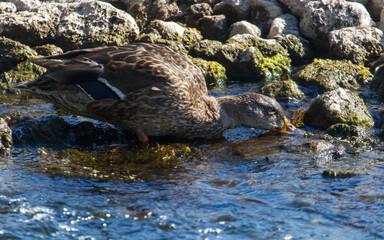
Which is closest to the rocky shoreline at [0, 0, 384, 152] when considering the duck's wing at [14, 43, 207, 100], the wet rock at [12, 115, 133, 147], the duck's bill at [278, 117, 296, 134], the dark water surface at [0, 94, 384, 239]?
the duck's bill at [278, 117, 296, 134]

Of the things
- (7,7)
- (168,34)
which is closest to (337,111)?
(168,34)

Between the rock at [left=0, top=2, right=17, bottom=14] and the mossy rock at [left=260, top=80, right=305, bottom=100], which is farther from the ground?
the rock at [left=0, top=2, right=17, bottom=14]

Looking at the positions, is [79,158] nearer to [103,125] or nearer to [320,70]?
[103,125]

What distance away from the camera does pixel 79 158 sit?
5539mm

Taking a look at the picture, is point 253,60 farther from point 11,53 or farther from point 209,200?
point 209,200

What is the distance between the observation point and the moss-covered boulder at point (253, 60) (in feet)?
31.6

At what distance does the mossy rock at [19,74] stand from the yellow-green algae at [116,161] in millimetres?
3077

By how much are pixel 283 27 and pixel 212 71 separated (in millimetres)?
2597

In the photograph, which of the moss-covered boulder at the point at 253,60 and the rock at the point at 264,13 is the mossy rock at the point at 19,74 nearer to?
the moss-covered boulder at the point at 253,60

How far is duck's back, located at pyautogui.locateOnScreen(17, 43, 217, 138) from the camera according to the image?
5.87m

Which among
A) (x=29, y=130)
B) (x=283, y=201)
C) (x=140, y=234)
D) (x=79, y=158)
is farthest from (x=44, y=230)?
(x=29, y=130)

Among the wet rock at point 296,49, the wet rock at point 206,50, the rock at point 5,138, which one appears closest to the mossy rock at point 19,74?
the rock at point 5,138

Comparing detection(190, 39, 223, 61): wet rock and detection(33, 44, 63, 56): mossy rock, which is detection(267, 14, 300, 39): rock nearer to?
detection(190, 39, 223, 61): wet rock

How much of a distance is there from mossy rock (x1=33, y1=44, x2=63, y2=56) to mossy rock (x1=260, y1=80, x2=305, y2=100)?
418 centimetres
